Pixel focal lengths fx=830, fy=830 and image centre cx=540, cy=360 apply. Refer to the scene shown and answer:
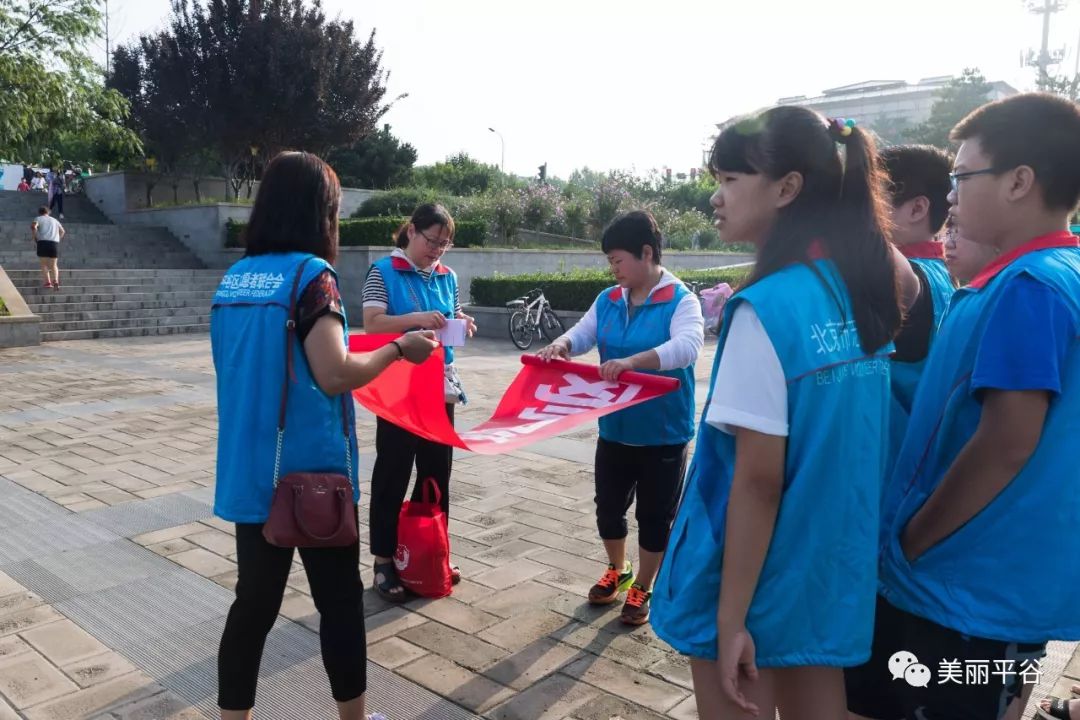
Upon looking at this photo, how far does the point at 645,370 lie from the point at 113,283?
57.9 ft

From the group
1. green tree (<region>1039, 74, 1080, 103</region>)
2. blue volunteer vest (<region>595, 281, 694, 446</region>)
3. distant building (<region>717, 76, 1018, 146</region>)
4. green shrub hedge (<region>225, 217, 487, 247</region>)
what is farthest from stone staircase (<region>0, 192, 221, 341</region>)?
distant building (<region>717, 76, 1018, 146</region>)

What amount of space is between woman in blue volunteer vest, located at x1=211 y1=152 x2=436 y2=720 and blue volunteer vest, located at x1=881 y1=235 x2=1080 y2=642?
154cm

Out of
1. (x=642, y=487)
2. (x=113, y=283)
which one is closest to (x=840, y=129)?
(x=642, y=487)

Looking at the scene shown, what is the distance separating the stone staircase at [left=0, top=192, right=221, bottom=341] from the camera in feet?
52.7

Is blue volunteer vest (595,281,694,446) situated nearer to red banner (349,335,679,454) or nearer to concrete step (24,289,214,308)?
red banner (349,335,679,454)

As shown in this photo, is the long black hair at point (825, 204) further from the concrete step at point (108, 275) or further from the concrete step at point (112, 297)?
the concrete step at point (108, 275)

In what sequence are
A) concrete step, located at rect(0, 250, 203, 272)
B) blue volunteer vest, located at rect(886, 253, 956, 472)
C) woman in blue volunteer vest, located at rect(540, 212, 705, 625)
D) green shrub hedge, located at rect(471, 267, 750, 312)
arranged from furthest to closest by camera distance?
concrete step, located at rect(0, 250, 203, 272), green shrub hedge, located at rect(471, 267, 750, 312), woman in blue volunteer vest, located at rect(540, 212, 705, 625), blue volunteer vest, located at rect(886, 253, 956, 472)

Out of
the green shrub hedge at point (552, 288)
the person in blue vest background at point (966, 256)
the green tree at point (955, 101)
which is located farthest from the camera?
the green tree at point (955, 101)

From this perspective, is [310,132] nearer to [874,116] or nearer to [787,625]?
[787,625]

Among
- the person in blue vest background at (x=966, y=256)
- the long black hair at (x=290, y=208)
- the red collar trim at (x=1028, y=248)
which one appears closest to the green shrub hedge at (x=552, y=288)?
the long black hair at (x=290, y=208)

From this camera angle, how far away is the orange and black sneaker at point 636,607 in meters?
3.67

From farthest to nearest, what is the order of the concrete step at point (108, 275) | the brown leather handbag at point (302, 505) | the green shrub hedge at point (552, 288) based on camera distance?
1. the concrete step at point (108, 275)
2. the green shrub hedge at point (552, 288)
3. the brown leather handbag at point (302, 505)

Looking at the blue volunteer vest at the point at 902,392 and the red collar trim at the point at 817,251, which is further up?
the red collar trim at the point at 817,251

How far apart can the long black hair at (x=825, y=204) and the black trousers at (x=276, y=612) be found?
1.60 m
